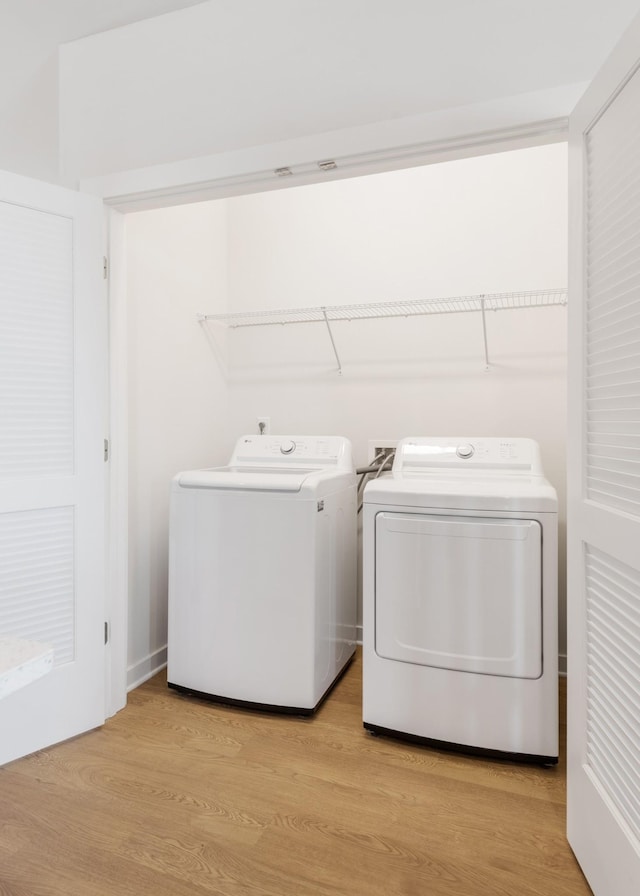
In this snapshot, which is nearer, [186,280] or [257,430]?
[186,280]

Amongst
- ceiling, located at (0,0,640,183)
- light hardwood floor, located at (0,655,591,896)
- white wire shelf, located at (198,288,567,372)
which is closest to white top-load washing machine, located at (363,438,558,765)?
light hardwood floor, located at (0,655,591,896)

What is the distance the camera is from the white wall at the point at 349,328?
2334 millimetres

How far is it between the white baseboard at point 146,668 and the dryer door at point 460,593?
3.49 ft

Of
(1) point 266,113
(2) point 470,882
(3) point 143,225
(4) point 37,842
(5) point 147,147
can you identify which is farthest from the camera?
(3) point 143,225

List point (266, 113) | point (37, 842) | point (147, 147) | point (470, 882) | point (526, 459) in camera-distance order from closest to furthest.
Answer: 1. point (470, 882)
2. point (37, 842)
3. point (266, 113)
4. point (147, 147)
5. point (526, 459)

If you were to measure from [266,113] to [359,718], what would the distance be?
213 centimetres

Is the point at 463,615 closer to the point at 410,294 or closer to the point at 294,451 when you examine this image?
the point at 294,451

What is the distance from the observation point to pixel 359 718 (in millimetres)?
1987

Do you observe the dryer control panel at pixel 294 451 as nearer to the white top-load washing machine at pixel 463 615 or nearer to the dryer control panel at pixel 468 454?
the dryer control panel at pixel 468 454

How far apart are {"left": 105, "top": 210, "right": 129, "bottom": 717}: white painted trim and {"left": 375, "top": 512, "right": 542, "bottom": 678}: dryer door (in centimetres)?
96

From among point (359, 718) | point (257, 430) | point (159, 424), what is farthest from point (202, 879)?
point (257, 430)

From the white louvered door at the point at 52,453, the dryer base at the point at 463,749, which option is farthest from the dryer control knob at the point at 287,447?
the dryer base at the point at 463,749

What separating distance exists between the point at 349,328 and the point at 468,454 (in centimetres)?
94

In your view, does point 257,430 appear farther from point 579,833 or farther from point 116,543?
point 579,833
